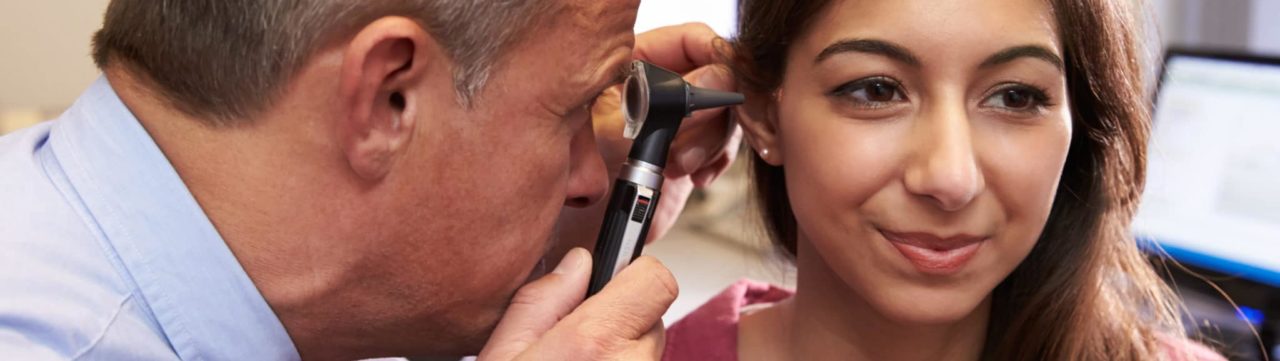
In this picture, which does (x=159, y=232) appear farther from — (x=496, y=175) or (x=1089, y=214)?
(x=1089, y=214)

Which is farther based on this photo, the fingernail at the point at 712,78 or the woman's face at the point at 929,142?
the fingernail at the point at 712,78

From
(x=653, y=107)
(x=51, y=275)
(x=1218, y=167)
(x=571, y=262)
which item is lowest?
(x=51, y=275)

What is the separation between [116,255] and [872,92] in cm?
60

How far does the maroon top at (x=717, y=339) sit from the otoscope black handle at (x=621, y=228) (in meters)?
0.26

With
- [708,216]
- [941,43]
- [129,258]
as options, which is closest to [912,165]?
[941,43]

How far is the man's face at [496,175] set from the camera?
2.98 ft

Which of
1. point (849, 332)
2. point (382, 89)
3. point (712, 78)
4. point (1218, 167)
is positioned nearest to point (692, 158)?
point (712, 78)

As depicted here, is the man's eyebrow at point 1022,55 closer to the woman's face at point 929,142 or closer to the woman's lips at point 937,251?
the woman's face at point 929,142

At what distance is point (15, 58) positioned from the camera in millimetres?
2168

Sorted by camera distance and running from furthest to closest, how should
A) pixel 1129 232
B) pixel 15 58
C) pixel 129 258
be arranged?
1. pixel 15 58
2. pixel 1129 232
3. pixel 129 258

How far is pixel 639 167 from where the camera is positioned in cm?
101

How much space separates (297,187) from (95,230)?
141mm

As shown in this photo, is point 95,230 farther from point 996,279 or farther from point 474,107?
point 996,279

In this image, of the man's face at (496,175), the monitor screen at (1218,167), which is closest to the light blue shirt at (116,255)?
the man's face at (496,175)
